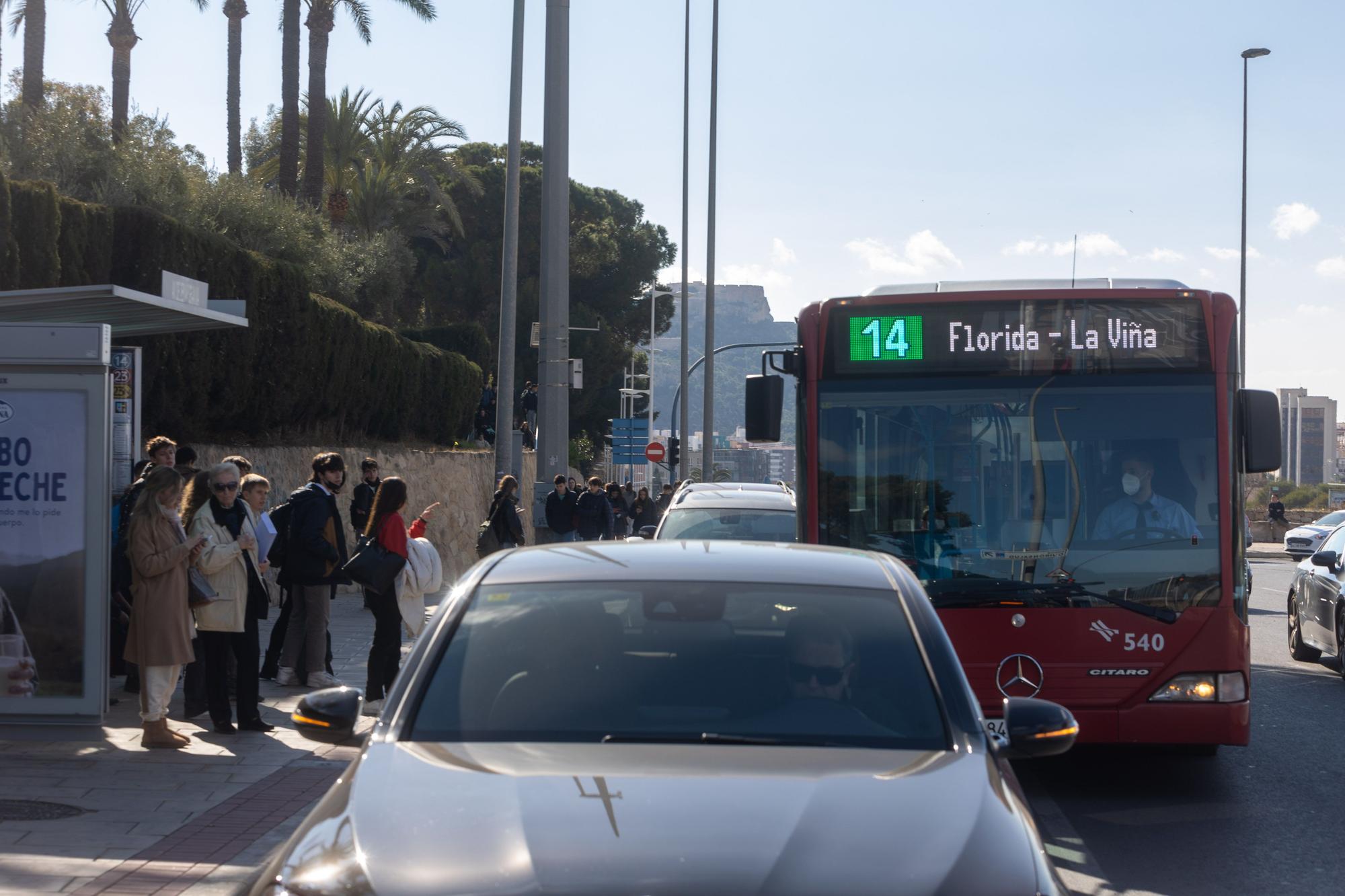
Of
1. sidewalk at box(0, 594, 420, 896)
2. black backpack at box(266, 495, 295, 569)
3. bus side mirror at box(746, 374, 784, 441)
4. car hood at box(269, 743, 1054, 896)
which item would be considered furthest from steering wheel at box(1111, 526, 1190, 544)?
black backpack at box(266, 495, 295, 569)

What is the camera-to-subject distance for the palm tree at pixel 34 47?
31109mm

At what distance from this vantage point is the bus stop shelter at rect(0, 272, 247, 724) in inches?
356

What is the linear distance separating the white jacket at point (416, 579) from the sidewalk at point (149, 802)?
104 cm

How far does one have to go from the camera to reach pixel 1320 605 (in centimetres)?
1478

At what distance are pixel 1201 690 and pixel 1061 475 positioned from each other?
1276 mm

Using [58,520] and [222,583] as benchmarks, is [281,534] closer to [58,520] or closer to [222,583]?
[222,583]

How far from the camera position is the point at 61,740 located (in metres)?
9.17

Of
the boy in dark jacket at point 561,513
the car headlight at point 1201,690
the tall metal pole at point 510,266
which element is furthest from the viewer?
the tall metal pole at point 510,266

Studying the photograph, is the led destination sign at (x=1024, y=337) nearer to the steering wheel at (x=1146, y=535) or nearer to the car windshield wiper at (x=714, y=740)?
the steering wheel at (x=1146, y=535)

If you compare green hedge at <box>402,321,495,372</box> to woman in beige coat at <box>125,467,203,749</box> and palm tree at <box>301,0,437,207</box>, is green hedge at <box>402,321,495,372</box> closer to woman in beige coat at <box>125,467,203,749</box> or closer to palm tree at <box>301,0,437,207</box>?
palm tree at <box>301,0,437,207</box>

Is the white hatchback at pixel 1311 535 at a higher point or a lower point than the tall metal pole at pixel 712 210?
lower

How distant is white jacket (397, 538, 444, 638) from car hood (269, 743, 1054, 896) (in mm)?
6863

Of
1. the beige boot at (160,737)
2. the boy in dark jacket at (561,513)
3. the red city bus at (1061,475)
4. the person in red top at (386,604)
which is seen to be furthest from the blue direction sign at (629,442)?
the red city bus at (1061,475)

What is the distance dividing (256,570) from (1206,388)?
5649mm
